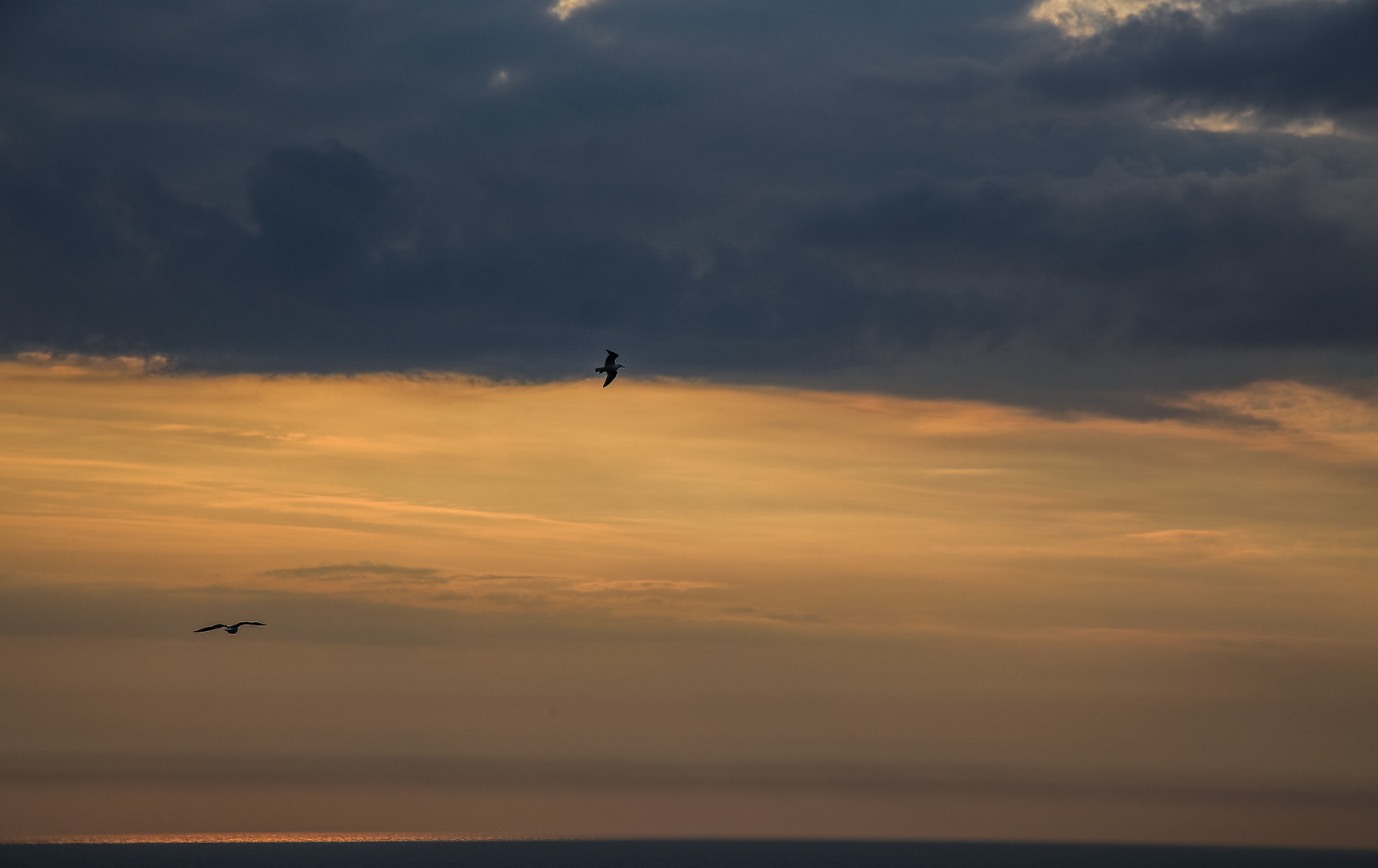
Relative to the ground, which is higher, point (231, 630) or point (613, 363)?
point (613, 363)

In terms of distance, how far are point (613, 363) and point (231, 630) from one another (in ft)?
131

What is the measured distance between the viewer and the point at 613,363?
12012cm

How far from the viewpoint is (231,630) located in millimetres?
106000

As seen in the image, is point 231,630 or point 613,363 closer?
point 231,630
